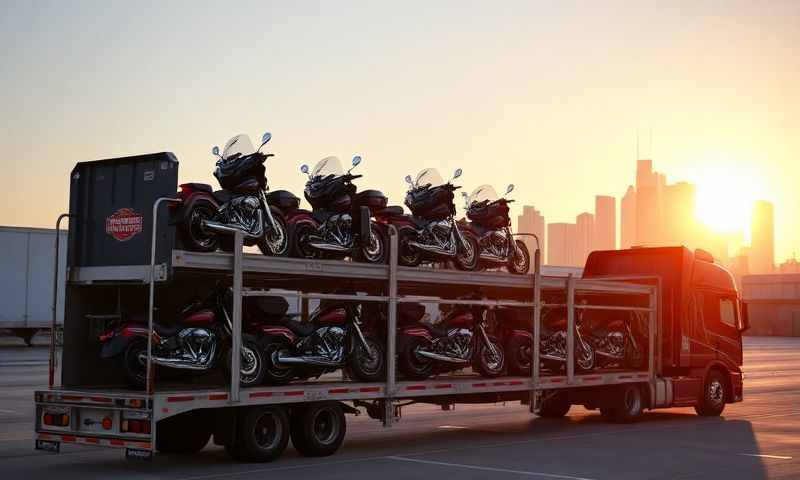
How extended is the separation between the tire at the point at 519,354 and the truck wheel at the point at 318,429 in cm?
370

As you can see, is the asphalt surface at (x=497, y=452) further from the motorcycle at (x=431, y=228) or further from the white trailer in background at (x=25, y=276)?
the white trailer in background at (x=25, y=276)

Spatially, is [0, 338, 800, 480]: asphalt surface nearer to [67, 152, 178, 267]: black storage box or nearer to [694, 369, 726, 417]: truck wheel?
[694, 369, 726, 417]: truck wheel

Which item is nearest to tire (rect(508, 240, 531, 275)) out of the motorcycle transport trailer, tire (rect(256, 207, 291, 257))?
the motorcycle transport trailer

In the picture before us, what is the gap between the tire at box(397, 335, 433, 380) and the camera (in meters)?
14.8

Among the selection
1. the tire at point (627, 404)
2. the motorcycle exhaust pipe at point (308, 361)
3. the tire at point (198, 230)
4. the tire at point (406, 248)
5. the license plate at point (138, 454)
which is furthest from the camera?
the tire at point (627, 404)

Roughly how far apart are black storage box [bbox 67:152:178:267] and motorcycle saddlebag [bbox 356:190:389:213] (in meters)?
3.60

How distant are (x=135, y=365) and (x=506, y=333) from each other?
253 inches

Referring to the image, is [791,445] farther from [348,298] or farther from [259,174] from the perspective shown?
[259,174]

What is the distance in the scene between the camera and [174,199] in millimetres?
12078

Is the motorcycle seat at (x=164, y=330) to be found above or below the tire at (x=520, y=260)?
below

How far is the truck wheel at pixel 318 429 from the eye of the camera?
43.1 feet

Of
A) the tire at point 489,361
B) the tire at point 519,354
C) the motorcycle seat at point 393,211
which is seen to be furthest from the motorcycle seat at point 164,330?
the tire at point 519,354

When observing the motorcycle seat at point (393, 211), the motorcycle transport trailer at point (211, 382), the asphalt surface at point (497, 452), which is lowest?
the asphalt surface at point (497, 452)

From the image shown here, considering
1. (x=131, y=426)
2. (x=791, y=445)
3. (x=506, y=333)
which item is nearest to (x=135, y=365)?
(x=131, y=426)
